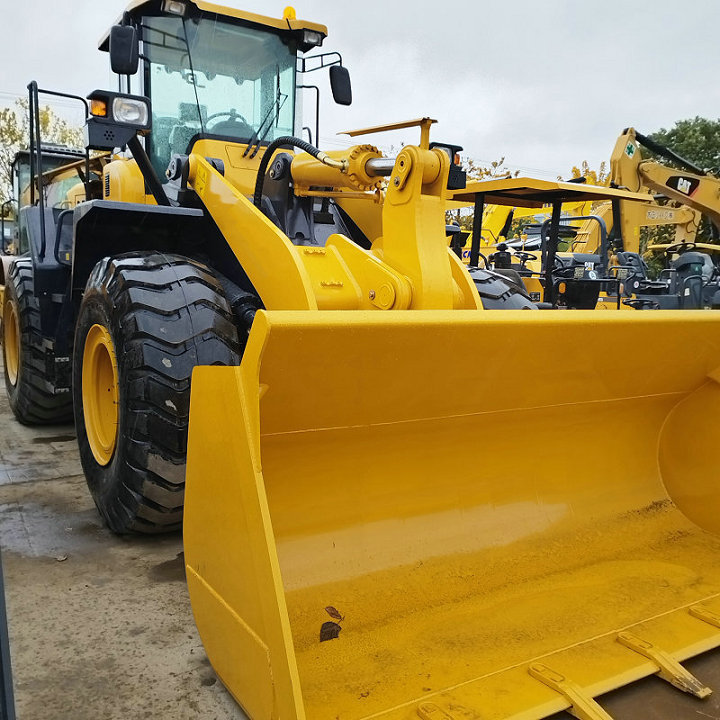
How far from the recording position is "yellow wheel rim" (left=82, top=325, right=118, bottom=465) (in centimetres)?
350

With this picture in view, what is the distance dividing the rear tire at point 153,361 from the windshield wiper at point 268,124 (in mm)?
1243

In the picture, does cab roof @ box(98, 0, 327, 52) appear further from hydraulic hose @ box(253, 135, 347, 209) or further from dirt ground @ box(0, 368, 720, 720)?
dirt ground @ box(0, 368, 720, 720)

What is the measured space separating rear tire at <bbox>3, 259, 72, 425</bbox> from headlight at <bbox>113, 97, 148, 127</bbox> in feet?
7.12

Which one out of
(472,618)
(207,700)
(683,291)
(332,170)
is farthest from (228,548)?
(683,291)

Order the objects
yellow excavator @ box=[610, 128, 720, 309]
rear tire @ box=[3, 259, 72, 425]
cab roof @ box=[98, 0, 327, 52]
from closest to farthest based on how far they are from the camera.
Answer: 1. cab roof @ box=[98, 0, 327, 52]
2. rear tire @ box=[3, 259, 72, 425]
3. yellow excavator @ box=[610, 128, 720, 309]

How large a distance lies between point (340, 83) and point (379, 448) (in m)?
2.88

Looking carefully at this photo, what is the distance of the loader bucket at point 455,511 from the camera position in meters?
1.89

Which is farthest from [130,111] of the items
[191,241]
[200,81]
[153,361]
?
[153,361]

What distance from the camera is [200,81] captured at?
14.0ft

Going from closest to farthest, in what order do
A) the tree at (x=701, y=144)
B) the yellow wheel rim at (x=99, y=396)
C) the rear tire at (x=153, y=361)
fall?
the rear tire at (x=153, y=361)
the yellow wheel rim at (x=99, y=396)
the tree at (x=701, y=144)

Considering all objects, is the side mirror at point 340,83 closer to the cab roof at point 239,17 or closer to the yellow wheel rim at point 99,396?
the cab roof at point 239,17

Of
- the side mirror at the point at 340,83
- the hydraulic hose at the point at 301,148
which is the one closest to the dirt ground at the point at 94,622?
the hydraulic hose at the point at 301,148

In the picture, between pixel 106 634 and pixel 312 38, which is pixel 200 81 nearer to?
pixel 312 38

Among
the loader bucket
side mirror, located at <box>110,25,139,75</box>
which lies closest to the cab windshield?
side mirror, located at <box>110,25,139,75</box>
